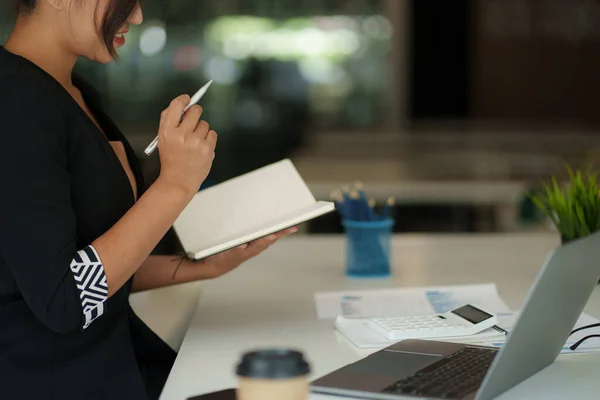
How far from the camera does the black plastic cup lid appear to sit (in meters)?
0.90

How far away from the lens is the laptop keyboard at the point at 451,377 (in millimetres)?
1187

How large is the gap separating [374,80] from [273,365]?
682cm

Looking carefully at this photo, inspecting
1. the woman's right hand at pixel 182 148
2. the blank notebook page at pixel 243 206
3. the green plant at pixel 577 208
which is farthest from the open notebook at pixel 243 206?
the green plant at pixel 577 208

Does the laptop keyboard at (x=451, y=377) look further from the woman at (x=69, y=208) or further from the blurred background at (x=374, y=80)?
the blurred background at (x=374, y=80)

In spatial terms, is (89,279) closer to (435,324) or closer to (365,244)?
(435,324)

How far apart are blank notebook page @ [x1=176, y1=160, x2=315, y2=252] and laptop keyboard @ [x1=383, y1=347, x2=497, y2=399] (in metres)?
A: 0.49

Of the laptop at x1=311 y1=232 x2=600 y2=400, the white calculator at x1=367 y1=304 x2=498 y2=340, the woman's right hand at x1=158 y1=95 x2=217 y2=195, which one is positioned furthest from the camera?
the white calculator at x1=367 y1=304 x2=498 y2=340

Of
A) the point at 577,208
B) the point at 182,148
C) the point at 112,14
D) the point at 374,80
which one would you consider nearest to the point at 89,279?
the point at 182,148

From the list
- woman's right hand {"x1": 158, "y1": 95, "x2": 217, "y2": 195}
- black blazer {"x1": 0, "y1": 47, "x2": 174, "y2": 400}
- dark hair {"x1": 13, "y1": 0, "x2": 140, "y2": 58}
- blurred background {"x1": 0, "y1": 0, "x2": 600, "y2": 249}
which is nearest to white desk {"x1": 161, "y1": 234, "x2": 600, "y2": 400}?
black blazer {"x1": 0, "y1": 47, "x2": 174, "y2": 400}

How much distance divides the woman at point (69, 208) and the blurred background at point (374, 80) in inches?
121

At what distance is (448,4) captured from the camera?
8.48 m

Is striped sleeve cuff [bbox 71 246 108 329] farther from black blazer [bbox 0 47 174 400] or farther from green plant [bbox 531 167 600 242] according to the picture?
green plant [bbox 531 167 600 242]

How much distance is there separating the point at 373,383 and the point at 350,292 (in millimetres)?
724

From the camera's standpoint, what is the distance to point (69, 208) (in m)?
1.36
